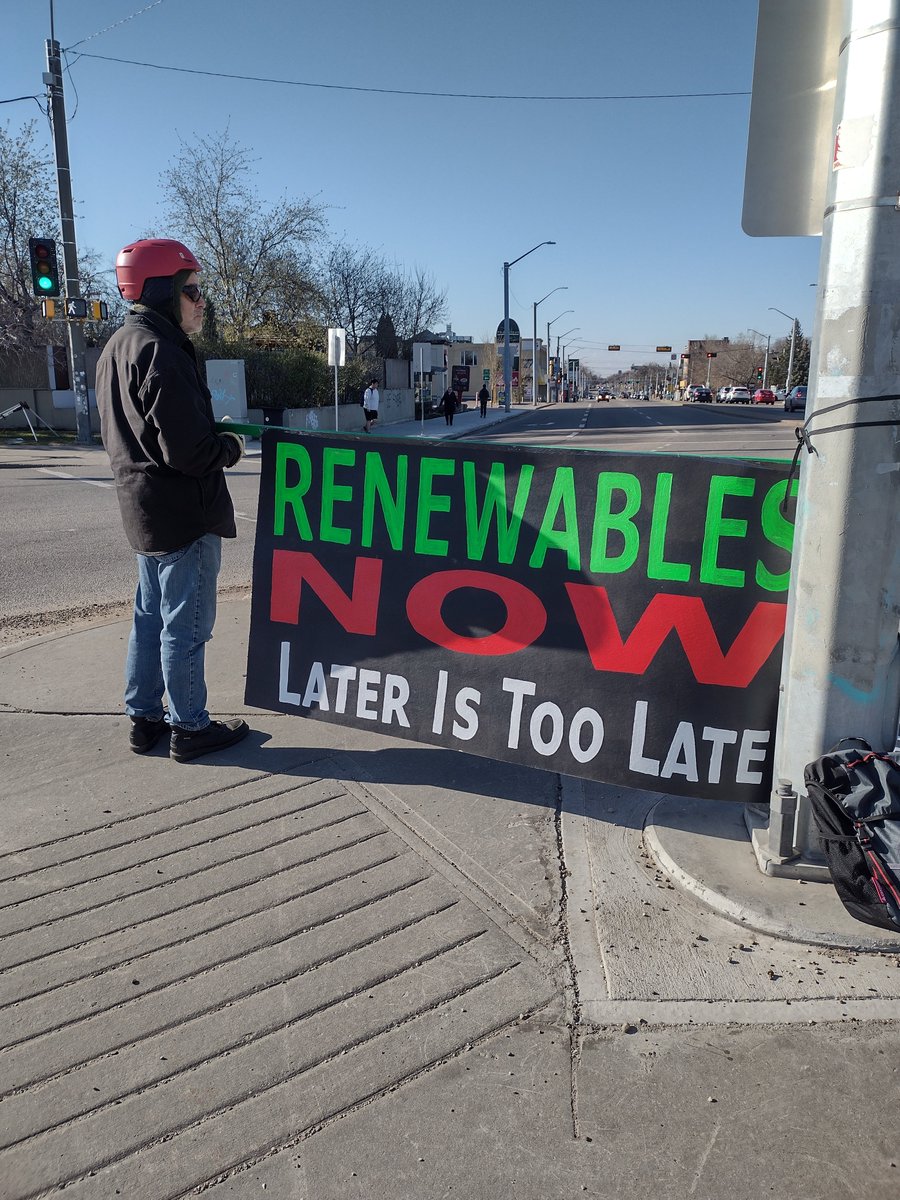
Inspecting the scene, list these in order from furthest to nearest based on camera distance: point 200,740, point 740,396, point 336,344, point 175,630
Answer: point 740,396, point 336,344, point 200,740, point 175,630

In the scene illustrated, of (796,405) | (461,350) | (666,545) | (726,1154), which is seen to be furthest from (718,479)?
(461,350)

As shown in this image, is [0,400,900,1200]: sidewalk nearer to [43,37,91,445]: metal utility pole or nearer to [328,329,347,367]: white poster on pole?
[43,37,91,445]: metal utility pole

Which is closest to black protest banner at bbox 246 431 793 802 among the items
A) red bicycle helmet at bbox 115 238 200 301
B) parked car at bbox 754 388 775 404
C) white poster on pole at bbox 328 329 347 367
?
red bicycle helmet at bbox 115 238 200 301

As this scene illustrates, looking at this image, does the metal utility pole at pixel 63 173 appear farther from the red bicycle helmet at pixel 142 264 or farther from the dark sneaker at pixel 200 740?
the dark sneaker at pixel 200 740

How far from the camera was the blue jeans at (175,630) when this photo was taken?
3.73m

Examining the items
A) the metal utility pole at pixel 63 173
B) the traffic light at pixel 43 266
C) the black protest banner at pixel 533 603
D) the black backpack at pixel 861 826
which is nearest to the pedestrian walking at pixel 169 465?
the black protest banner at pixel 533 603

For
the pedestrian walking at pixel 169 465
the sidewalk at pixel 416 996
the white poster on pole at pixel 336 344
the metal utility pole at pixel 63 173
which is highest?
the metal utility pole at pixel 63 173

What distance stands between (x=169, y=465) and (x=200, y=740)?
3.97 feet

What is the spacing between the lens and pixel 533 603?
3.49 meters

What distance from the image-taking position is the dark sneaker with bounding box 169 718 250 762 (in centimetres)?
390

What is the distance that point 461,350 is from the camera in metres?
97.7

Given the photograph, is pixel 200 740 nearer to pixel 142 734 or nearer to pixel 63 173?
pixel 142 734

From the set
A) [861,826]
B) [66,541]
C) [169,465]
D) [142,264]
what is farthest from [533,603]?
[66,541]

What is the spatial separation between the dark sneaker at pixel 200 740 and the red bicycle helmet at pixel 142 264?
1823mm
